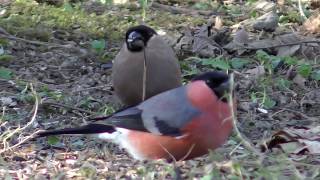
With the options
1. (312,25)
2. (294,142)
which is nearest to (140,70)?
(294,142)

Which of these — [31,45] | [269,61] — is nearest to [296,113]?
[269,61]

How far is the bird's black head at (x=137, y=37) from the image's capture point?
5207 millimetres

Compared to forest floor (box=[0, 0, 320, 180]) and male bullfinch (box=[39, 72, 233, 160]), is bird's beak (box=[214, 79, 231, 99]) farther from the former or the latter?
forest floor (box=[0, 0, 320, 180])

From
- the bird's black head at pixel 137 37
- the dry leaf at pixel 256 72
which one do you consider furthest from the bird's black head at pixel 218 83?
the dry leaf at pixel 256 72

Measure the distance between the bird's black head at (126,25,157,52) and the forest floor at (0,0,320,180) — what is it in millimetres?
343

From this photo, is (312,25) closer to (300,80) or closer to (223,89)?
(300,80)

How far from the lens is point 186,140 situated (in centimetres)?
377

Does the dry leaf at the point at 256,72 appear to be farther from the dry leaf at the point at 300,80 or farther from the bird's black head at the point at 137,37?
the bird's black head at the point at 137,37

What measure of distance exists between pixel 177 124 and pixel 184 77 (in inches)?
72.6

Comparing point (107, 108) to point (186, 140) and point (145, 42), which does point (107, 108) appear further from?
point (186, 140)

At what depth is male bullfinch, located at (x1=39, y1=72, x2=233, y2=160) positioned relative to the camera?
12.3 feet

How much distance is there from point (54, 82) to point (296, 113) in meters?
1.43

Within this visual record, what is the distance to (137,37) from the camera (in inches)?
207

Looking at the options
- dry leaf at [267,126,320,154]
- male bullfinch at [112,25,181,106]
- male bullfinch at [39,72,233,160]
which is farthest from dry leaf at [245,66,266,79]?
male bullfinch at [39,72,233,160]
